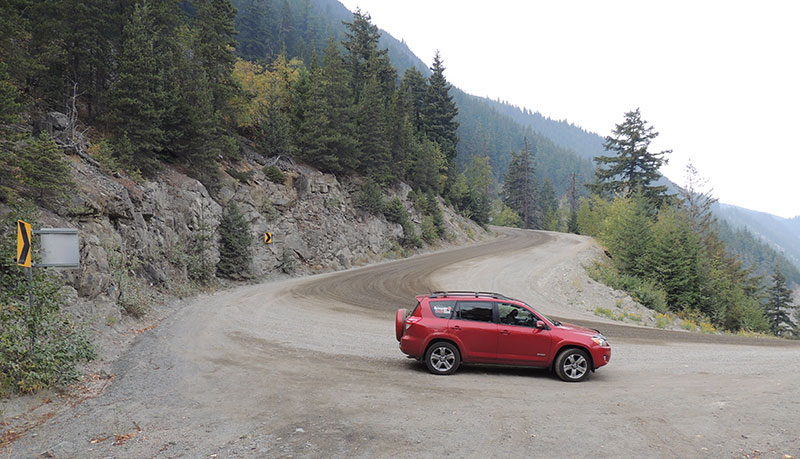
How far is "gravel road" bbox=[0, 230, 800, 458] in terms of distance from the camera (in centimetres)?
545

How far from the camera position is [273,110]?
104ft

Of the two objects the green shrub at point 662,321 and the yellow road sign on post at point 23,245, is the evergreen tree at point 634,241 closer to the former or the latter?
the green shrub at point 662,321

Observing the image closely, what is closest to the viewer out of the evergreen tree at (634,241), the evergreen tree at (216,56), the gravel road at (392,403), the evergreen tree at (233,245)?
the gravel road at (392,403)

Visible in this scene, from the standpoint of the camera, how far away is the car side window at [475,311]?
351 inches

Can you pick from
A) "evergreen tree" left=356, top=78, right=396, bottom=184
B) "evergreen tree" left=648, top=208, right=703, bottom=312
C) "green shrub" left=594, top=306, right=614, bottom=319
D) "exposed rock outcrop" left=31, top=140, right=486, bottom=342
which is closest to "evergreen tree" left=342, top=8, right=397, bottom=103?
"evergreen tree" left=356, top=78, right=396, bottom=184

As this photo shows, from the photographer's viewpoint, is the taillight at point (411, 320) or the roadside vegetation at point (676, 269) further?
the roadside vegetation at point (676, 269)

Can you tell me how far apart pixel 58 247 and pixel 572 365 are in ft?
35.3

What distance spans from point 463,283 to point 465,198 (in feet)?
112

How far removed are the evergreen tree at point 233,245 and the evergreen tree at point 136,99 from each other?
15.7ft

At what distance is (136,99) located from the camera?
1903 centimetres

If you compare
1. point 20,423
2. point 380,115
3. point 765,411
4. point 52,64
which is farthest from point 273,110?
point 765,411

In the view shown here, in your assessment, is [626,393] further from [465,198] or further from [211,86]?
[465,198]

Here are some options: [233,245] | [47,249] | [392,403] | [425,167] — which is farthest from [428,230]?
[47,249]

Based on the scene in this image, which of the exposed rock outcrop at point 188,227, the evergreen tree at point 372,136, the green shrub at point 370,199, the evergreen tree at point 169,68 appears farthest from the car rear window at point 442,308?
the evergreen tree at point 372,136
